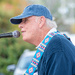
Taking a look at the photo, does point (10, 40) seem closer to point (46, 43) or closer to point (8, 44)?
point (8, 44)

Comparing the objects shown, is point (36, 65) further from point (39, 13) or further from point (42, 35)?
point (39, 13)

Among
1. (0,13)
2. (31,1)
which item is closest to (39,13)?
(0,13)

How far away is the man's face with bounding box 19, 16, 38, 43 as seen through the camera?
2.63m

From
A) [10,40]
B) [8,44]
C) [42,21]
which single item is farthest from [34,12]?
[10,40]

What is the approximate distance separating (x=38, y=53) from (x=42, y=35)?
0.82 feet

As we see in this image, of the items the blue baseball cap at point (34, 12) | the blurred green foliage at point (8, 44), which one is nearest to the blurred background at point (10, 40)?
the blurred green foliage at point (8, 44)

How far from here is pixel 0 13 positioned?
19.3 meters

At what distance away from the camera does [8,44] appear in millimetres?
16672

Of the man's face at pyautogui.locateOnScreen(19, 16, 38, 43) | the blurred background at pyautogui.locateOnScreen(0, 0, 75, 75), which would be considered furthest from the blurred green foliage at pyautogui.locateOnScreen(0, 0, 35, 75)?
the man's face at pyautogui.locateOnScreen(19, 16, 38, 43)

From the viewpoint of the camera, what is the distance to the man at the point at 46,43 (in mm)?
2225

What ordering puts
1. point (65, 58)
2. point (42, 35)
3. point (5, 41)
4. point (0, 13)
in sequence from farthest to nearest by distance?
1. point (0, 13)
2. point (5, 41)
3. point (42, 35)
4. point (65, 58)

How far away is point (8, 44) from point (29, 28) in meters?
14.1

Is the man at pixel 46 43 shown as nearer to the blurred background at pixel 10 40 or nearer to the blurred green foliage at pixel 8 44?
the blurred background at pixel 10 40

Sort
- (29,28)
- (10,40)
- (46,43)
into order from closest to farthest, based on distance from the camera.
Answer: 1. (46,43)
2. (29,28)
3. (10,40)
